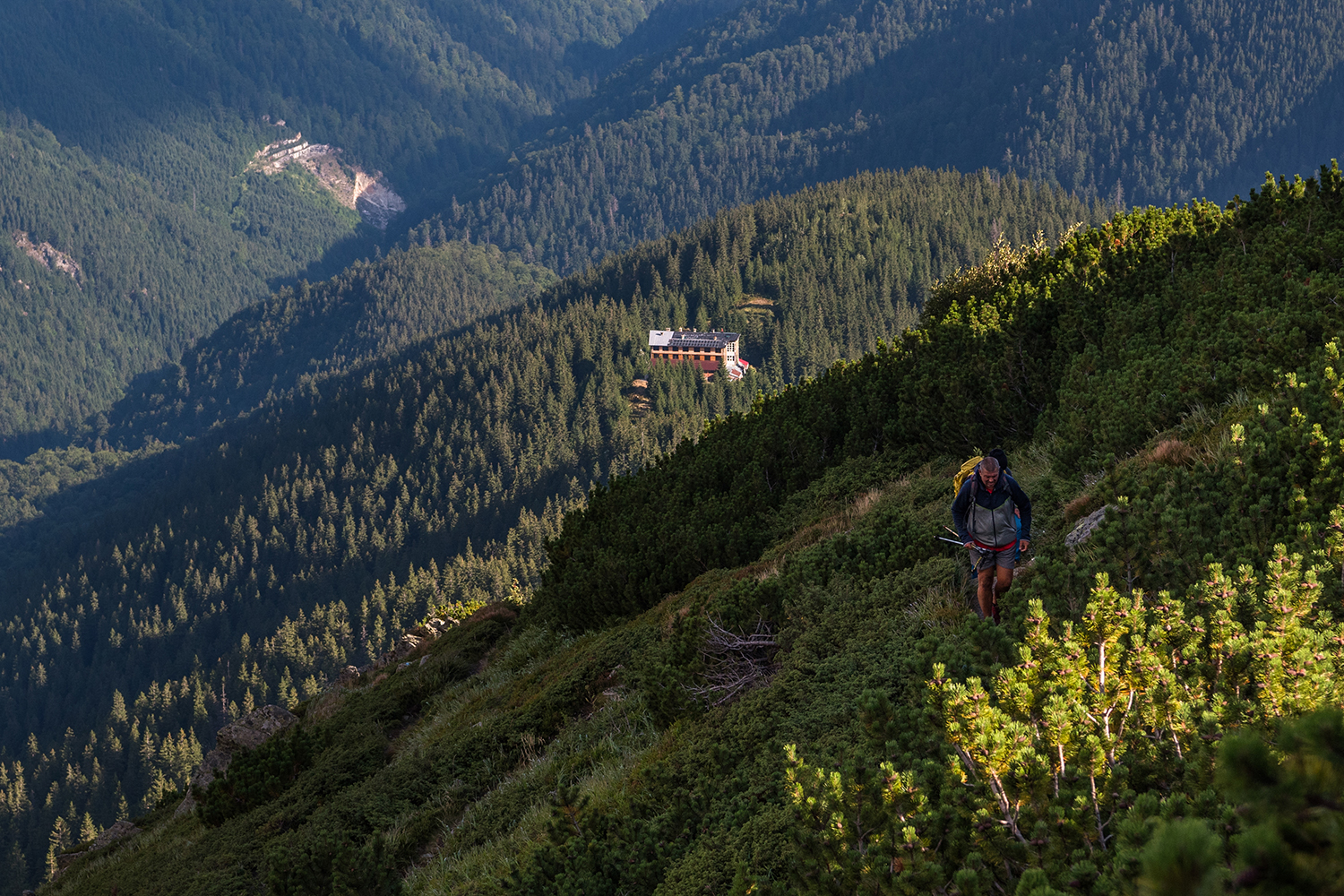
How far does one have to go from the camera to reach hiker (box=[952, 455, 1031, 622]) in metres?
8.54

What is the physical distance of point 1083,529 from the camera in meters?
8.52

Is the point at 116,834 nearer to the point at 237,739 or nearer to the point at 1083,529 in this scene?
the point at 237,739

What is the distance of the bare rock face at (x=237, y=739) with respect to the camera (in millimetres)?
22250

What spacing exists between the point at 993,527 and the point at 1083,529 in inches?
30.7

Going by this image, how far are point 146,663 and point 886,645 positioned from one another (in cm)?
18276

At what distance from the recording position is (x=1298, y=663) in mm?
4246

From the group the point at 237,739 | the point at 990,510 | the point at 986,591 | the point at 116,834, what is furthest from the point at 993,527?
the point at 116,834

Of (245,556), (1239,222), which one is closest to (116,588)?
(245,556)

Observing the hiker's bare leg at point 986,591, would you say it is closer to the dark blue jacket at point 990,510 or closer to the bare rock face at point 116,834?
the dark blue jacket at point 990,510

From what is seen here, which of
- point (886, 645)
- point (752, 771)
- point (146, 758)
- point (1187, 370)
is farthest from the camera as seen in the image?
point (146, 758)

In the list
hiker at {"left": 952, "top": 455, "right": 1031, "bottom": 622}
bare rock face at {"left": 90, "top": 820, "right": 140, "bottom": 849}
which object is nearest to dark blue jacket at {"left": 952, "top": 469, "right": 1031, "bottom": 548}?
hiker at {"left": 952, "top": 455, "right": 1031, "bottom": 622}

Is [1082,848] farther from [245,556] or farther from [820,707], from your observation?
[245,556]

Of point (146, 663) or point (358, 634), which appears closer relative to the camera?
point (358, 634)

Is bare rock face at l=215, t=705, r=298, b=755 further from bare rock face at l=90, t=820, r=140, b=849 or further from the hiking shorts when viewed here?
the hiking shorts
